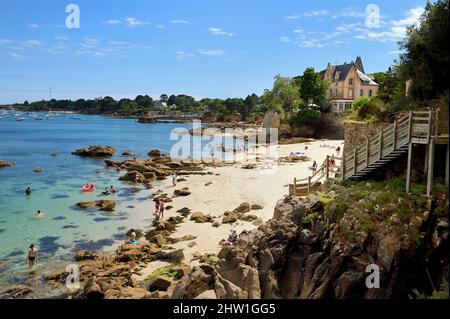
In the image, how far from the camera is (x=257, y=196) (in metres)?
A: 31.1

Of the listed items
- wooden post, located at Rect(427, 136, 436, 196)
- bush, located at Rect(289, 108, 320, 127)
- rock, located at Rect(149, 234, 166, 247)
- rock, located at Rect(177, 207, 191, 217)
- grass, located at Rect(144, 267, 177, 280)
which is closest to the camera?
wooden post, located at Rect(427, 136, 436, 196)

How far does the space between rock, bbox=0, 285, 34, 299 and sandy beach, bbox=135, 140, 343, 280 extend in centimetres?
508

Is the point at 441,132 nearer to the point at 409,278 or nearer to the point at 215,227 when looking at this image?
the point at 409,278

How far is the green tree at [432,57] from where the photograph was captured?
12990 millimetres

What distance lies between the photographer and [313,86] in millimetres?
74125

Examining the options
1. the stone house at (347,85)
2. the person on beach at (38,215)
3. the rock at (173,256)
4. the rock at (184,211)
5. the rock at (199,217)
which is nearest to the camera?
the rock at (173,256)

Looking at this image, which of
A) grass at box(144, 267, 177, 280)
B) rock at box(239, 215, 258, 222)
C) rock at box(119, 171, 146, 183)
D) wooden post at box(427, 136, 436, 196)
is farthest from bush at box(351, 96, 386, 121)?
rock at box(119, 171, 146, 183)

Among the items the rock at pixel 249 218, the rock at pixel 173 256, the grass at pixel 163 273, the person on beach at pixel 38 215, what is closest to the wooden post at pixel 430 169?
the grass at pixel 163 273

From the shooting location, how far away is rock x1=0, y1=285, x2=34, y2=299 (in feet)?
54.3

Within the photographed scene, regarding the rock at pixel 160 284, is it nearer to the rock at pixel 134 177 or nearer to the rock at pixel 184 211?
the rock at pixel 184 211

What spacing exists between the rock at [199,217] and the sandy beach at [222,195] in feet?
1.22

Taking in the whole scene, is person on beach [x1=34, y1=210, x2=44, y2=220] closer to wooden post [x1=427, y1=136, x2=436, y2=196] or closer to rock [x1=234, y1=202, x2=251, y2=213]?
rock [x1=234, y1=202, x2=251, y2=213]

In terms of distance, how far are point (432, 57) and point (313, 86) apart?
62377 millimetres
